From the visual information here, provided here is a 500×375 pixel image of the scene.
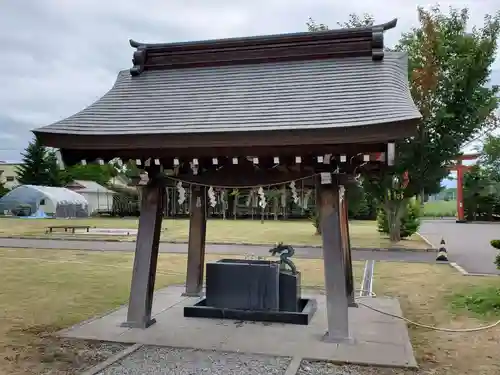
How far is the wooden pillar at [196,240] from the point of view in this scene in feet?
28.1

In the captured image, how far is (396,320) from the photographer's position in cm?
702

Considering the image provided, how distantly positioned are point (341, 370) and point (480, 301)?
432cm

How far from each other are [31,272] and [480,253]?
44.0 ft

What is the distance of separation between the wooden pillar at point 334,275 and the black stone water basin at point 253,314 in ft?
2.63

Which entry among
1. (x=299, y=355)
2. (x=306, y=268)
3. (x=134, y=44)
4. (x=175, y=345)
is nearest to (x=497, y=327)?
(x=299, y=355)

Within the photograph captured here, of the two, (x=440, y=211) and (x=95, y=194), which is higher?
(x=95, y=194)

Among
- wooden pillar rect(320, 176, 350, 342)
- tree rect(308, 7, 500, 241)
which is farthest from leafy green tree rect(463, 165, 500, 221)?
wooden pillar rect(320, 176, 350, 342)

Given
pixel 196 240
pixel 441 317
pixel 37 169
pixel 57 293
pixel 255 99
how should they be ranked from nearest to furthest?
pixel 255 99 → pixel 441 317 → pixel 196 240 → pixel 57 293 → pixel 37 169

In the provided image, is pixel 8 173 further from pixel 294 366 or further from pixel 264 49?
pixel 294 366

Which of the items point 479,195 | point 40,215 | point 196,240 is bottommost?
point 196,240

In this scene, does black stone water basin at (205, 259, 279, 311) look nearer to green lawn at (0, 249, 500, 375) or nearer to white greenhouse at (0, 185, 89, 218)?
green lawn at (0, 249, 500, 375)

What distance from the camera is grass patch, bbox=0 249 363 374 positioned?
550 cm

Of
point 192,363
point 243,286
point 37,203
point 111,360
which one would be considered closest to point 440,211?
point 37,203

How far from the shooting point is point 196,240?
28.1 feet
